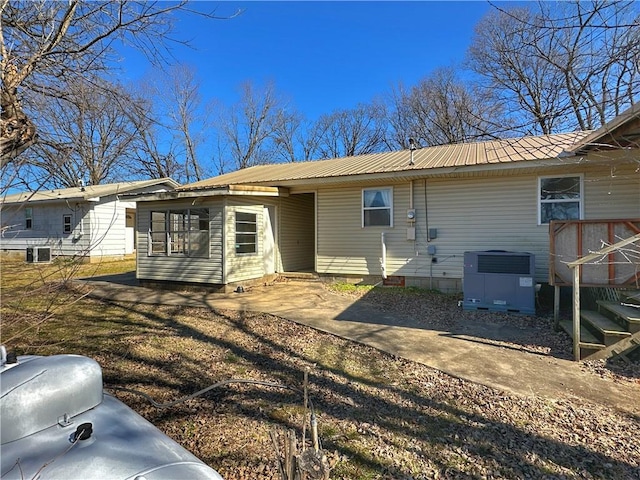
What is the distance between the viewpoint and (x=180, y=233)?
9.84 metres

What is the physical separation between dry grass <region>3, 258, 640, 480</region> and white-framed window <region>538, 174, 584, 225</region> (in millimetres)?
5795

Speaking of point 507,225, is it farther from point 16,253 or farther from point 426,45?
point 16,253

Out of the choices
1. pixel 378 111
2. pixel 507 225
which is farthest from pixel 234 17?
pixel 378 111

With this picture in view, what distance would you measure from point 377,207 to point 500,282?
377 centimetres

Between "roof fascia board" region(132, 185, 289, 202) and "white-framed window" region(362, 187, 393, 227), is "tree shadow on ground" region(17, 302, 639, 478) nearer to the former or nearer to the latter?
"roof fascia board" region(132, 185, 289, 202)

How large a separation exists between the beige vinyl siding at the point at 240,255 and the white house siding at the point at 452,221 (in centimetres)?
170

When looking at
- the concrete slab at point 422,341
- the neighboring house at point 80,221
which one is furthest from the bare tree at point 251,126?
the concrete slab at point 422,341

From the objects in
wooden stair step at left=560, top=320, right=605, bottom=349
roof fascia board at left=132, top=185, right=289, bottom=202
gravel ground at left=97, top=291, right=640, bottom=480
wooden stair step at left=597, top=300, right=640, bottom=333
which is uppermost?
roof fascia board at left=132, top=185, right=289, bottom=202

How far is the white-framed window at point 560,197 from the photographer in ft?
25.7

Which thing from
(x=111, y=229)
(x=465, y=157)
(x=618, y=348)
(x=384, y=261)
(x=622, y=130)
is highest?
(x=465, y=157)

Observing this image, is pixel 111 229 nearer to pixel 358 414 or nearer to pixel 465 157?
pixel 465 157

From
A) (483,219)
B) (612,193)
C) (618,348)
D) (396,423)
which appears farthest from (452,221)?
(396,423)

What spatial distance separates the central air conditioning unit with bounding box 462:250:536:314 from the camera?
6.83 metres

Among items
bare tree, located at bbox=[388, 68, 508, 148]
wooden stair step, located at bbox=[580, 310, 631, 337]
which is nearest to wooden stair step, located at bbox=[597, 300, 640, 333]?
wooden stair step, located at bbox=[580, 310, 631, 337]
